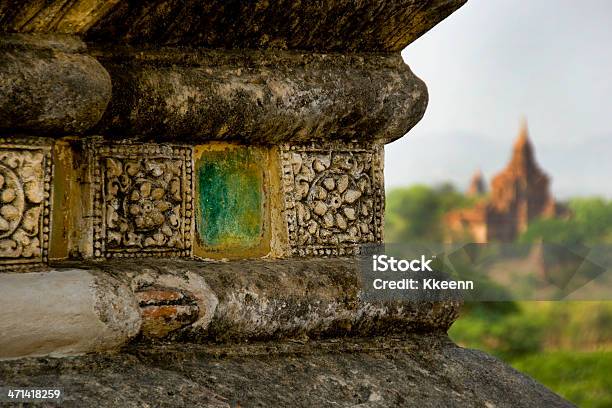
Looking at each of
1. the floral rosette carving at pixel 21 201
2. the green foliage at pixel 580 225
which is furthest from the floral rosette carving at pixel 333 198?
the green foliage at pixel 580 225

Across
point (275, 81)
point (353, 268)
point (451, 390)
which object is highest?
point (275, 81)

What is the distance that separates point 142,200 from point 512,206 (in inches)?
1644

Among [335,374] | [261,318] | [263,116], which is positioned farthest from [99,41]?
[335,374]

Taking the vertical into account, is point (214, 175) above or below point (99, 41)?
below

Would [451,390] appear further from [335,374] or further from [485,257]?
[485,257]

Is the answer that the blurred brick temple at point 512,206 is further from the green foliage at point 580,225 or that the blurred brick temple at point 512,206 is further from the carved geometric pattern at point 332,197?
the carved geometric pattern at point 332,197

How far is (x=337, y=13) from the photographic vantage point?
4.53m

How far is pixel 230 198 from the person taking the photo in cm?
454

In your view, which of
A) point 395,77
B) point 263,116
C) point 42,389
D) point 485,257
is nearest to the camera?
point 42,389

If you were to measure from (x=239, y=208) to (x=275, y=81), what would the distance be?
45cm

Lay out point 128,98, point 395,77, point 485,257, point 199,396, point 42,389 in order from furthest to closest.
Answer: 1. point 485,257
2. point 395,77
3. point 128,98
4. point 199,396
5. point 42,389

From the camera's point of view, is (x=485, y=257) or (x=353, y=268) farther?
(x=485, y=257)

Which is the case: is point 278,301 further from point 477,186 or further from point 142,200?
point 477,186

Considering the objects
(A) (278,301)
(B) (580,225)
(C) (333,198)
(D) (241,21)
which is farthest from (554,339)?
(D) (241,21)
